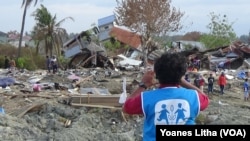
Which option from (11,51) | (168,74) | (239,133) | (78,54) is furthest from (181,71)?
(11,51)

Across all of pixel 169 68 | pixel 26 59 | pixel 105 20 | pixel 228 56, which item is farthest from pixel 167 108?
pixel 105 20

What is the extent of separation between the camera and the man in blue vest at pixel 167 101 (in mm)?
3316

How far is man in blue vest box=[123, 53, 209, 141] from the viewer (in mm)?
3316

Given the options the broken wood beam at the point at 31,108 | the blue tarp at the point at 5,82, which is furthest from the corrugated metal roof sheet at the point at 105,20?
the broken wood beam at the point at 31,108

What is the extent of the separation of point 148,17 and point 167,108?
92.3 ft

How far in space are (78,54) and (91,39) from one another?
7.18 feet

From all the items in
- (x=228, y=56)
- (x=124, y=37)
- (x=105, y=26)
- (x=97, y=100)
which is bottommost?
(x=97, y=100)

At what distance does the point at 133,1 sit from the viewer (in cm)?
3209

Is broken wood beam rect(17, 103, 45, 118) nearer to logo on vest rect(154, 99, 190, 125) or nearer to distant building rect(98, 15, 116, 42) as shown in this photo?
logo on vest rect(154, 99, 190, 125)

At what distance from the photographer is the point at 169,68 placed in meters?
3.35

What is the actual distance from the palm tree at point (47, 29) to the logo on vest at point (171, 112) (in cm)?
4024

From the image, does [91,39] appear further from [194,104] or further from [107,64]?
[194,104]

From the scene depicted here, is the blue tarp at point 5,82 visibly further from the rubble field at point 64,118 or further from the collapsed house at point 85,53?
the collapsed house at point 85,53

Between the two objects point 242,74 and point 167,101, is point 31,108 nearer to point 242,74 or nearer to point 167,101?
point 167,101
